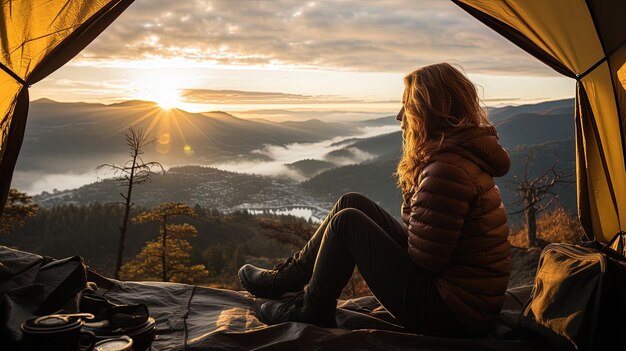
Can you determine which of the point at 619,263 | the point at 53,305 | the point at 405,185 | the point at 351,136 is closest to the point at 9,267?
the point at 53,305

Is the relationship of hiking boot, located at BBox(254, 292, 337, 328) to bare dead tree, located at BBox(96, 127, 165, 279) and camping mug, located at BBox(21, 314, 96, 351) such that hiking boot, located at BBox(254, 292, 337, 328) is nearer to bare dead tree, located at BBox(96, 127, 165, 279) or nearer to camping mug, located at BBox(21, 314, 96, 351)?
camping mug, located at BBox(21, 314, 96, 351)

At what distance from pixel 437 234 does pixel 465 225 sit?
0.19 m

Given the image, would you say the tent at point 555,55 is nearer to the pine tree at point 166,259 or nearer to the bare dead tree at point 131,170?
the bare dead tree at point 131,170

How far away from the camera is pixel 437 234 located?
2.42 m

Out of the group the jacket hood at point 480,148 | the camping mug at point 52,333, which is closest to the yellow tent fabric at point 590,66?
the jacket hood at point 480,148

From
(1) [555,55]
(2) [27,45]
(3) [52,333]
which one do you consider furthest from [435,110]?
(2) [27,45]

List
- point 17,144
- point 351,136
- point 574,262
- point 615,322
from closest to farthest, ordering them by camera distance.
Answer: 1. point 615,322
2. point 574,262
3. point 17,144
4. point 351,136

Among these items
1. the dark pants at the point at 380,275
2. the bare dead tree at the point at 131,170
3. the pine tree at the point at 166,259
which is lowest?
the pine tree at the point at 166,259

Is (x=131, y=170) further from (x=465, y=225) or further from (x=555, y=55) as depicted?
(x=465, y=225)

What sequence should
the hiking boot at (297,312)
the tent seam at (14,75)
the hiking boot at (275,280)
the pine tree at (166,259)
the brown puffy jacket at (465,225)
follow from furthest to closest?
the pine tree at (166,259), the tent seam at (14,75), the hiking boot at (275,280), the hiking boot at (297,312), the brown puffy jacket at (465,225)

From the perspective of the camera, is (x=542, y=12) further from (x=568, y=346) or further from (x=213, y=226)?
(x=213, y=226)

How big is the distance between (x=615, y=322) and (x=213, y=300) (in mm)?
2522

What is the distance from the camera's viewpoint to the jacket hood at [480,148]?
2453 millimetres

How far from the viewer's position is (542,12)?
3674 millimetres
